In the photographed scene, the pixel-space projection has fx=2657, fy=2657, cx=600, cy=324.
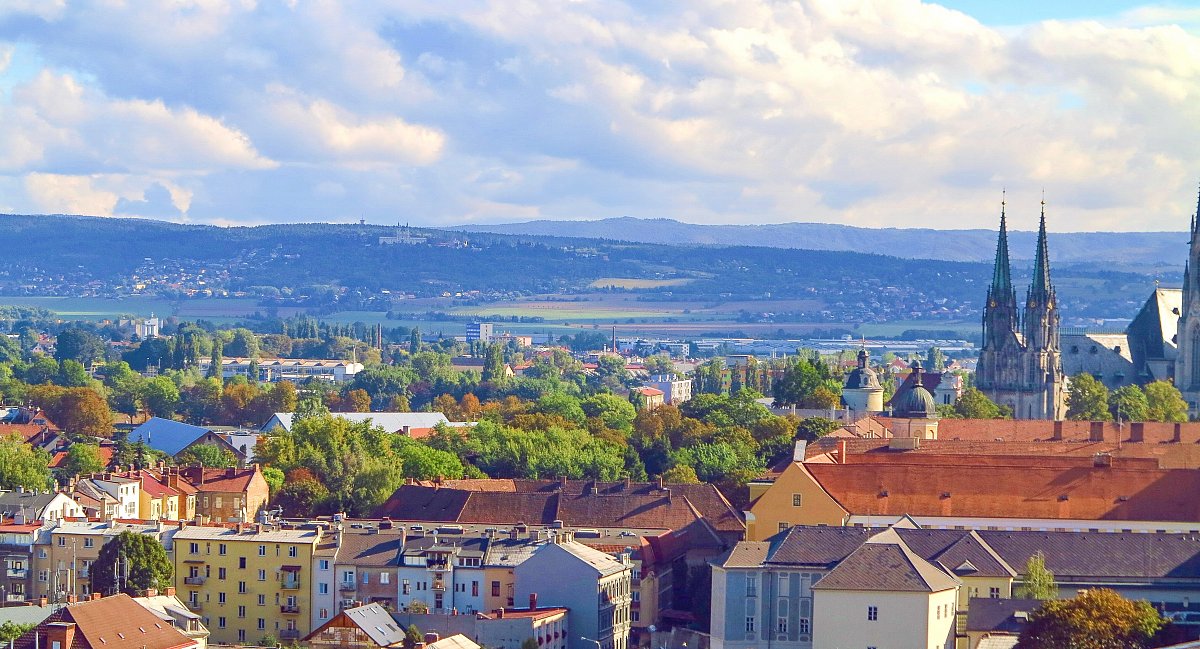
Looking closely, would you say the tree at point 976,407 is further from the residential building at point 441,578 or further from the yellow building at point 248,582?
the yellow building at point 248,582

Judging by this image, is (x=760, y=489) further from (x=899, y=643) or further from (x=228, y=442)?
(x=228, y=442)

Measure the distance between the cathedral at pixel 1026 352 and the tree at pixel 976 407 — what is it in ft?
31.9

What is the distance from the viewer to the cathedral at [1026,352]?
17962 cm

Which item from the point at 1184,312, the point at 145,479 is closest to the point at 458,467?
the point at 145,479

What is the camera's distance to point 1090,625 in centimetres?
6644

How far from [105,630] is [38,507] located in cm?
3060

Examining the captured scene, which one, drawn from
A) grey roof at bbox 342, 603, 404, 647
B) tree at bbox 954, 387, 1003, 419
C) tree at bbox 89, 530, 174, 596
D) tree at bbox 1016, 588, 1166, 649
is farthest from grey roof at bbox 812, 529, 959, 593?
tree at bbox 954, 387, 1003, 419

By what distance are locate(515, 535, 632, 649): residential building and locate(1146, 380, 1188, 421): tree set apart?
89224 millimetres

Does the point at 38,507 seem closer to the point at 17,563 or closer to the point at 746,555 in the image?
the point at 17,563

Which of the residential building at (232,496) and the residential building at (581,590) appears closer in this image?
the residential building at (581,590)

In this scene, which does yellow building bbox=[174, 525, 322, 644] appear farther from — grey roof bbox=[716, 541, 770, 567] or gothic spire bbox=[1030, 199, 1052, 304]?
gothic spire bbox=[1030, 199, 1052, 304]

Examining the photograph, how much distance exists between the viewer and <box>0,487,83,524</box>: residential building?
326 ft

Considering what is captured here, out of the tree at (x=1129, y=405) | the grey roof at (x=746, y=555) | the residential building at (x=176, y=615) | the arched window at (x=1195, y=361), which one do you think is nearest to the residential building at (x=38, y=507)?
the residential building at (x=176, y=615)

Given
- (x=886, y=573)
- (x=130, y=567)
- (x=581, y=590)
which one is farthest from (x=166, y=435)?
(x=886, y=573)
